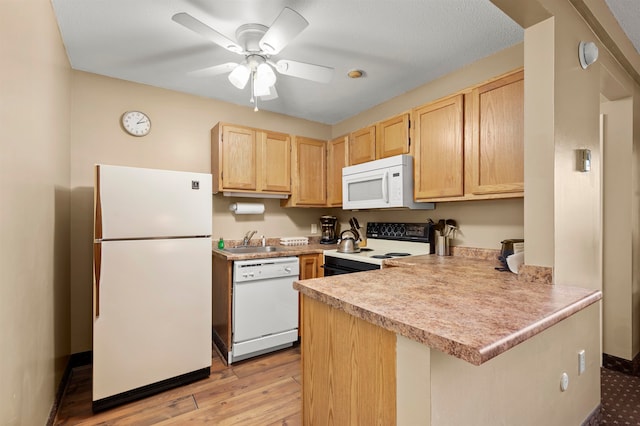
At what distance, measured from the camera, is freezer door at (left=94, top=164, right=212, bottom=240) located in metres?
1.95

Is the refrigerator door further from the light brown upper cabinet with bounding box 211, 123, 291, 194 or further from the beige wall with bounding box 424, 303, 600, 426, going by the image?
the beige wall with bounding box 424, 303, 600, 426

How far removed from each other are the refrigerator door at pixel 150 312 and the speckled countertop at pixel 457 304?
1275 mm

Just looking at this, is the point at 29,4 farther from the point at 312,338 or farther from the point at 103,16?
the point at 312,338

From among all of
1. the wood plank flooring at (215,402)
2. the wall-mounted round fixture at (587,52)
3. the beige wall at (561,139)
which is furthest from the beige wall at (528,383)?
the wall-mounted round fixture at (587,52)

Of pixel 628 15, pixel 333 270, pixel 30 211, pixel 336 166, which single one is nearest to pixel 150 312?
pixel 30 211

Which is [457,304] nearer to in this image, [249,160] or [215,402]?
[215,402]

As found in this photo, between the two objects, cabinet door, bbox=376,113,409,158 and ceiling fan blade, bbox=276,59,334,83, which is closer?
ceiling fan blade, bbox=276,59,334,83

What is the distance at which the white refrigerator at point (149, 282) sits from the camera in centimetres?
195

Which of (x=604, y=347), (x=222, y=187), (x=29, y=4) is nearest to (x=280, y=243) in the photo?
(x=222, y=187)

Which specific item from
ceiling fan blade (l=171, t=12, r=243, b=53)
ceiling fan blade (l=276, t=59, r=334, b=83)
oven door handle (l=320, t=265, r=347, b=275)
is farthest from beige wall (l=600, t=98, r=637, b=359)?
ceiling fan blade (l=171, t=12, r=243, b=53)

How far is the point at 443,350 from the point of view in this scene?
0.76 meters

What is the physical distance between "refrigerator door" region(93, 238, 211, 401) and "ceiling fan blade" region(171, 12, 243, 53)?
1367 millimetres

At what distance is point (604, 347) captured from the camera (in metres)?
2.49

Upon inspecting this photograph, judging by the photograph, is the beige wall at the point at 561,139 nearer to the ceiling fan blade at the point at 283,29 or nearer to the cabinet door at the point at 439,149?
the cabinet door at the point at 439,149
